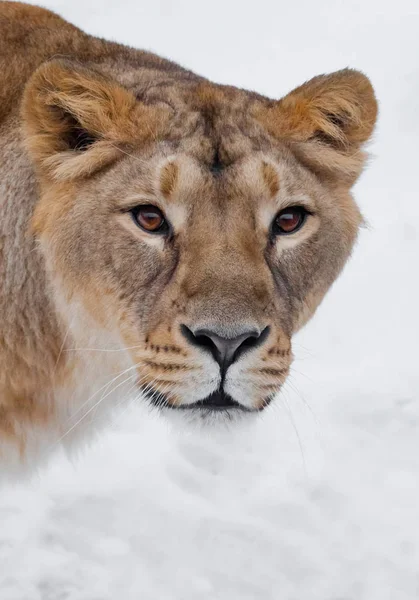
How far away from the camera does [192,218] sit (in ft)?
10.1

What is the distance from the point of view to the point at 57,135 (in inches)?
129

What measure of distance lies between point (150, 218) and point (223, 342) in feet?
1.77

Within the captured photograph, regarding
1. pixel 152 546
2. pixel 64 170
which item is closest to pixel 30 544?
pixel 152 546

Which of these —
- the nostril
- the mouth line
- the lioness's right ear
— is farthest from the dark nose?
the lioness's right ear

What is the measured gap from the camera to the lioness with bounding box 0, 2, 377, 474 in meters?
2.98

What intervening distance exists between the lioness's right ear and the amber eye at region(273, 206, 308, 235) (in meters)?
0.46

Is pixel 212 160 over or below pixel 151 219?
over

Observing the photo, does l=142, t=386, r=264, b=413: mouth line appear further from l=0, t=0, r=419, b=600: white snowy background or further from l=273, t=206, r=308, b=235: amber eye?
l=273, t=206, r=308, b=235: amber eye

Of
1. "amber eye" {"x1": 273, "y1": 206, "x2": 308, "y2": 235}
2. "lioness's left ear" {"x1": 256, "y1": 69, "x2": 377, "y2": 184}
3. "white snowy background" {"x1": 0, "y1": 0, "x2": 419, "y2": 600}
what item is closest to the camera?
"amber eye" {"x1": 273, "y1": 206, "x2": 308, "y2": 235}

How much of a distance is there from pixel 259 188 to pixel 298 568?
188 cm

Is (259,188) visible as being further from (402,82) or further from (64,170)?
(402,82)

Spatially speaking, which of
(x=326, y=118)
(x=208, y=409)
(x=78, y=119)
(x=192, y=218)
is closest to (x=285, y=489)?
(x=208, y=409)

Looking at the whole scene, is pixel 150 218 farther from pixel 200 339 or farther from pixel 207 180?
pixel 200 339

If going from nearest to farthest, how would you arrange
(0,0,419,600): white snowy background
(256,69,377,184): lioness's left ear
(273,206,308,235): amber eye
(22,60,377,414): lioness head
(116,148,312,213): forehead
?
(22,60,377,414): lioness head → (116,148,312,213): forehead → (273,206,308,235): amber eye → (256,69,377,184): lioness's left ear → (0,0,419,600): white snowy background
